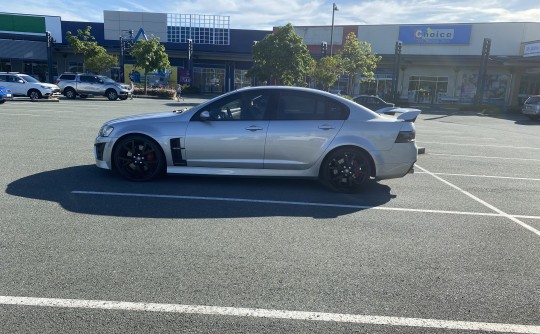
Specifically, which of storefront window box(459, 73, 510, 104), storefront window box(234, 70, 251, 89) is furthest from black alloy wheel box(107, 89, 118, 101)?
storefront window box(459, 73, 510, 104)

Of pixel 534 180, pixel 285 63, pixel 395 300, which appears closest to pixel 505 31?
pixel 285 63

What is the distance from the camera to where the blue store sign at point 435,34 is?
41250 millimetres

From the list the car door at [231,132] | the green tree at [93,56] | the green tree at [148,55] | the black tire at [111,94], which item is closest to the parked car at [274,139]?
the car door at [231,132]

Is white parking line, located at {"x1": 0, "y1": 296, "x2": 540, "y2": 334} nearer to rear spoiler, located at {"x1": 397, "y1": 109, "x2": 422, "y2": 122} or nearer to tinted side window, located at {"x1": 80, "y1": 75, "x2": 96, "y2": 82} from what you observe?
rear spoiler, located at {"x1": 397, "y1": 109, "x2": 422, "y2": 122}

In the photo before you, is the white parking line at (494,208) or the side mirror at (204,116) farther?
the side mirror at (204,116)

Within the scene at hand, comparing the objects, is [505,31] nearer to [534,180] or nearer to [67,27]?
[534,180]

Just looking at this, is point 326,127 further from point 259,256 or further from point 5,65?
point 5,65

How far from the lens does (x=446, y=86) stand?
43.5 meters

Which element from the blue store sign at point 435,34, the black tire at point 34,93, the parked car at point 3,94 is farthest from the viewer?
the blue store sign at point 435,34

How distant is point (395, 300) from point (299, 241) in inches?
53.5

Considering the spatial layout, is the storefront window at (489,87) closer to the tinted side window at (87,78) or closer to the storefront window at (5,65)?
the tinted side window at (87,78)

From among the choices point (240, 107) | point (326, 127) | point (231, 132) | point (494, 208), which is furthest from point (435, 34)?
point (231, 132)

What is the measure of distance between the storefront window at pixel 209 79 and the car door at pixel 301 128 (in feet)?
145

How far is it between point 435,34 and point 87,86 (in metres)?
34.4
